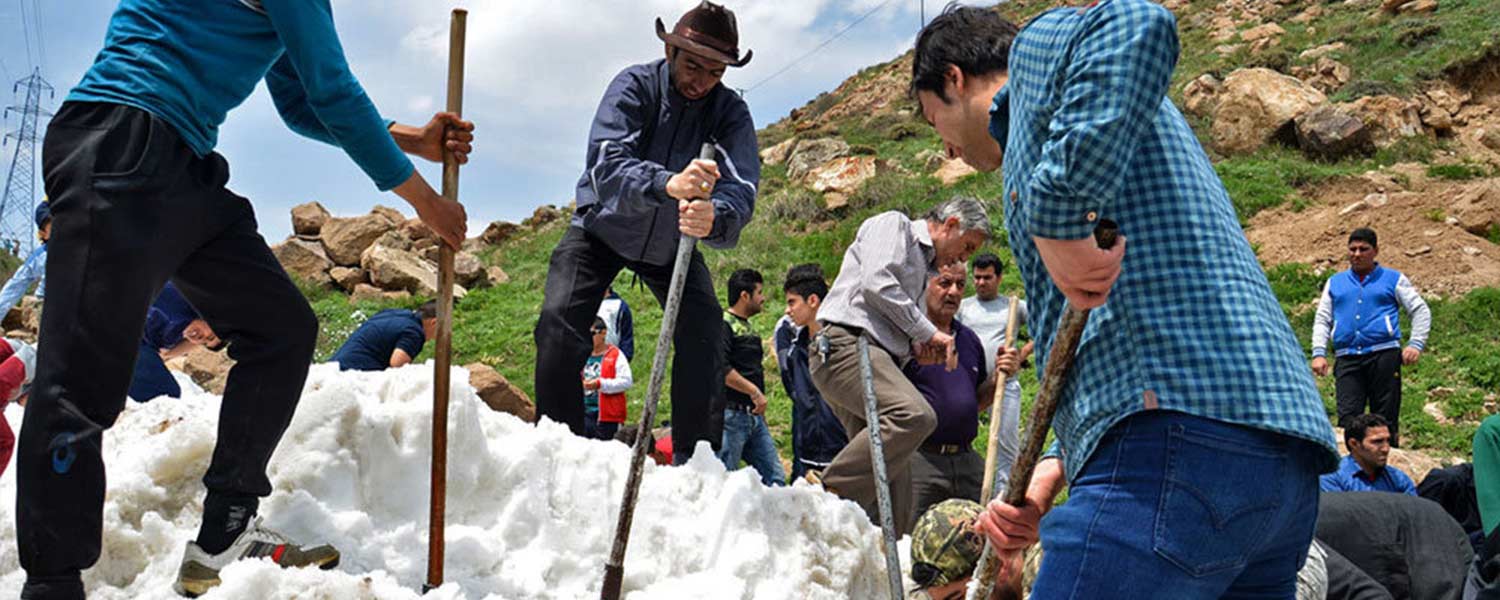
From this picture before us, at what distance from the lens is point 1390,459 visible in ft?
25.5

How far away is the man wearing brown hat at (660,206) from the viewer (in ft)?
12.5

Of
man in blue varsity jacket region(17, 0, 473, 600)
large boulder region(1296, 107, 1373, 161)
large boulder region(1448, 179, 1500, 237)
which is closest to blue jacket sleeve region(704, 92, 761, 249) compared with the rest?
man in blue varsity jacket region(17, 0, 473, 600)

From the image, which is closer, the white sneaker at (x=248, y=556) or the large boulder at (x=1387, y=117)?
the white sneaker at (x=248, y=556)

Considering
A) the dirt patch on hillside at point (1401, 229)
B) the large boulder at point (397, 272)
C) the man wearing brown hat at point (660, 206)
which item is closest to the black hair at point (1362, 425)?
the man wearing brown hat at point (660, 206)

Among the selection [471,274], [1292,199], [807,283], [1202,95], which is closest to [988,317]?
[807,283]

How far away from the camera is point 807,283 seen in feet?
19.9

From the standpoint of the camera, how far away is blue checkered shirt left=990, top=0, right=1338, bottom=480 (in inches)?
64.1

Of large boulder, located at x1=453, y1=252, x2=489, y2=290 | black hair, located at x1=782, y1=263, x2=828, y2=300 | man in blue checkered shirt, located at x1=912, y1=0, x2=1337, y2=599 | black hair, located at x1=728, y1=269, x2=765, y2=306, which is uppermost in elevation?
man in blue checkered shirt, located at x1=912, y1=0, x2=1337, y2=599

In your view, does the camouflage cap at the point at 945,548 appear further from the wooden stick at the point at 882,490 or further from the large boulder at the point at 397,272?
the large boulder at the point at 397,272

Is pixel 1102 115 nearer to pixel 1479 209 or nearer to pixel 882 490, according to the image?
pixel 882 490

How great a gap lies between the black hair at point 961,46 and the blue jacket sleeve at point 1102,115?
1.35 ft

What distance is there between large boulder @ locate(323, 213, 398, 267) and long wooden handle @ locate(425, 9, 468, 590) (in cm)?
1910

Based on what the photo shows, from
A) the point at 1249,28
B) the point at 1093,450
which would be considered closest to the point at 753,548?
the point at 1093,450

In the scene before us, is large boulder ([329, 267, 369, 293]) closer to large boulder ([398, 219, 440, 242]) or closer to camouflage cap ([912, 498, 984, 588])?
large boulder ([398, 219, 440, 242])
